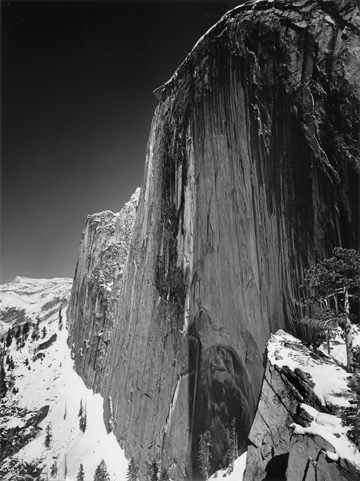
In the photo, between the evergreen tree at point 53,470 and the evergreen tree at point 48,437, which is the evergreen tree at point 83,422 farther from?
the evergreen tree at point 48,437

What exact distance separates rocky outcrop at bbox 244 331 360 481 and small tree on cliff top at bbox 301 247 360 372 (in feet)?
5.68

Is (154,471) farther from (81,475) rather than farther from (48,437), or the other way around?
(48,437)

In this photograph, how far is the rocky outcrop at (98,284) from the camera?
268ft

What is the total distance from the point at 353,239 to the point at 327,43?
10.6 m

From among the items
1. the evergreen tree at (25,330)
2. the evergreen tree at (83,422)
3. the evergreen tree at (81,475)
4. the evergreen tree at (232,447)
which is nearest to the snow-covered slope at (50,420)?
the evergreen tree at (83,422)

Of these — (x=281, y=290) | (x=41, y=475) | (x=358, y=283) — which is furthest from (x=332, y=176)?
(x=41, y=475)

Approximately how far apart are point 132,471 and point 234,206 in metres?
32.6

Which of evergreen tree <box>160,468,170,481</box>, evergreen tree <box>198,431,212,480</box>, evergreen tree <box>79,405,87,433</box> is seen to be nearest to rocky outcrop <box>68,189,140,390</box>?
evergreen tree <box>79,405,87,433</box>

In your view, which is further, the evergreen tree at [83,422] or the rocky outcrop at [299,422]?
the evergreen tree at [83,422]

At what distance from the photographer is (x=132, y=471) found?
3869 centimetres

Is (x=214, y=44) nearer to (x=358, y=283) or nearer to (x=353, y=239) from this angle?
(x=353, y=239)

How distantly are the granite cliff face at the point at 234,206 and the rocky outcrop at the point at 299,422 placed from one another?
15.9 ft

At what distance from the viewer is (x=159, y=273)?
3731 cm

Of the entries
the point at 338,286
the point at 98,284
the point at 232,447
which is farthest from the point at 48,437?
the point at 338,286
